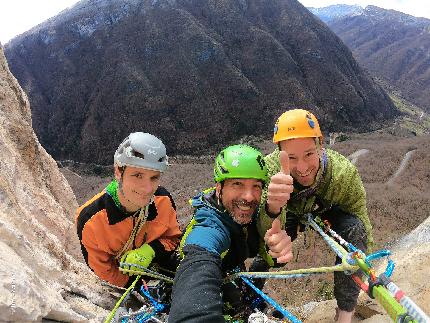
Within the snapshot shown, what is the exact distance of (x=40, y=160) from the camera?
8.40 metres

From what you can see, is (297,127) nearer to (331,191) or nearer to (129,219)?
(331,191)

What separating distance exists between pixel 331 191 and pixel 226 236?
7.50 ft

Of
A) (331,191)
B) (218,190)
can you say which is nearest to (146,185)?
(218,190)

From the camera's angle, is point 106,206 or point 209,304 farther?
point 106,206

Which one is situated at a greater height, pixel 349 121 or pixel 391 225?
pixel 391 225

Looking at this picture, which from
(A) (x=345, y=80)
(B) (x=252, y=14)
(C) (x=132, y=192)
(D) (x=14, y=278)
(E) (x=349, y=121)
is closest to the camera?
(D) (x=14, y=278)

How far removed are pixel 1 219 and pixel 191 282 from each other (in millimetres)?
1914

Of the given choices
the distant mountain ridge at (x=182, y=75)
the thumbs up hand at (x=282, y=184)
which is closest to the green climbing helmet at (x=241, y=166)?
the thumbs up hand at (x=282, y=184)

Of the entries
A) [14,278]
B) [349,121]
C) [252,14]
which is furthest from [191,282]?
[252,14]

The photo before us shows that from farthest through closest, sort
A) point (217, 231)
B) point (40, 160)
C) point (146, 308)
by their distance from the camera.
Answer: point (40, 160) < point (146, 308) < point (217, 231)

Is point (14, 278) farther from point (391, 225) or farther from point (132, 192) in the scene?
point (391, 225)

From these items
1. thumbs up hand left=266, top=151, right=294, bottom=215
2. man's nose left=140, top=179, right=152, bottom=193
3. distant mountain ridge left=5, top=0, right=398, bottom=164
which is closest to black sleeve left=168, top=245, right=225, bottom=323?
thumbs up hand left=266, top=151, right=294, bottom=215

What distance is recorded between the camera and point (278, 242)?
4.21 meters

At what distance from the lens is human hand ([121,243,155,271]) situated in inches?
193
